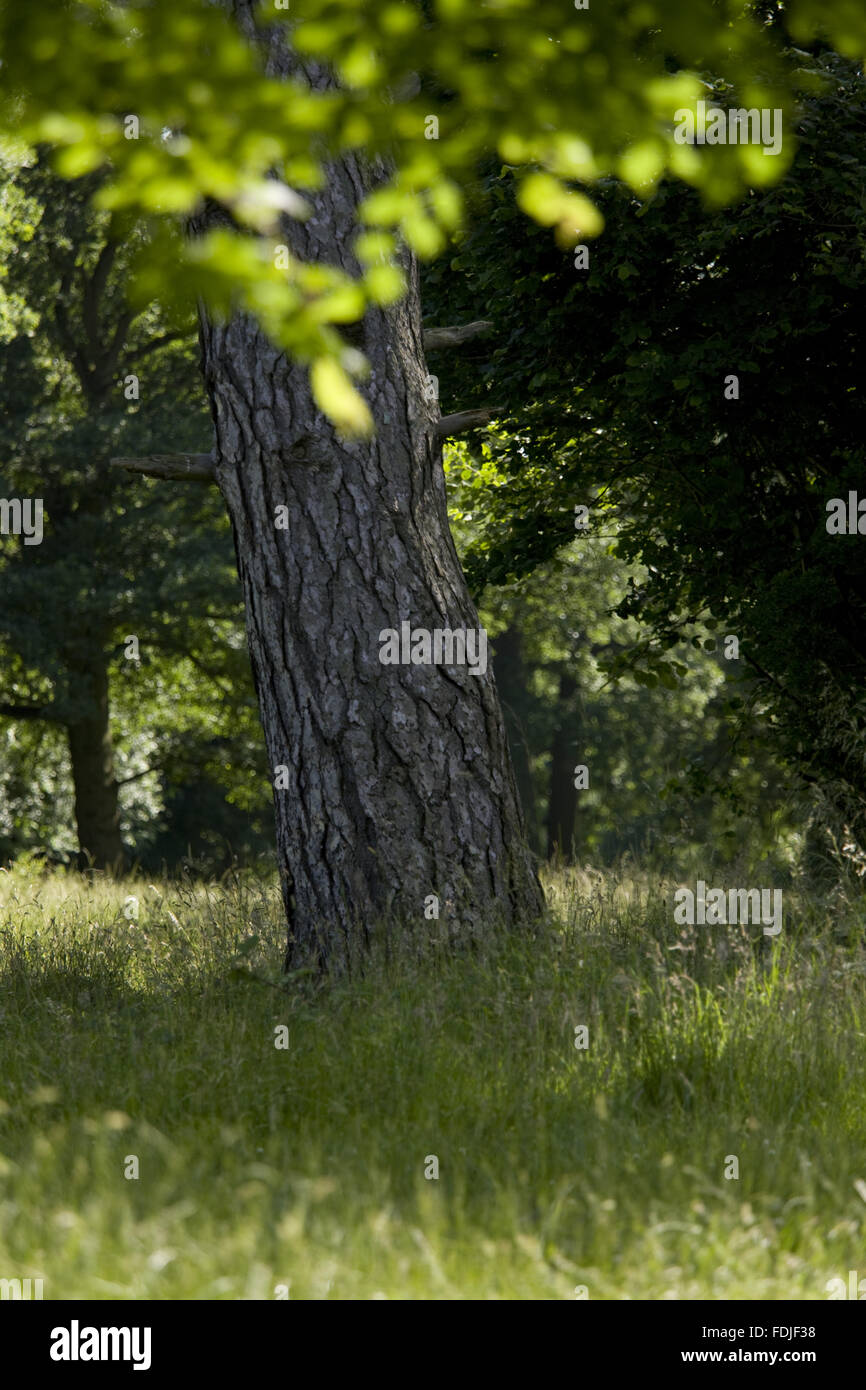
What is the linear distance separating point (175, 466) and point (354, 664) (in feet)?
5.42

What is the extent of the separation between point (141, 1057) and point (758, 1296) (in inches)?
89.5

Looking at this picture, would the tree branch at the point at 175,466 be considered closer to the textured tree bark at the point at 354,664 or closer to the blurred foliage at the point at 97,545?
the textured tree bark at the point at 354,664

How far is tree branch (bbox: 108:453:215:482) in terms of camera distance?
249 inches

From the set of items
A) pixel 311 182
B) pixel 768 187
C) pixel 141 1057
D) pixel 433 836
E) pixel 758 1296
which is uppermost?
pixel 768 187

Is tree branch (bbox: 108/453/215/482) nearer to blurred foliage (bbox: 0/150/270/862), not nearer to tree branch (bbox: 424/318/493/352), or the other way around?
tree branch (bbox: 424/318/493/352)

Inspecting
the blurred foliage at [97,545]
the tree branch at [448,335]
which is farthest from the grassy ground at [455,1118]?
the blurred foliage at [97,545]

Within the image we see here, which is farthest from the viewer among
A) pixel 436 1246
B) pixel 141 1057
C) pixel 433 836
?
pixel 433 836

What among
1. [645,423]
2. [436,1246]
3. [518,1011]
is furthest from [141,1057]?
[645,423]

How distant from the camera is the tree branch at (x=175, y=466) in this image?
20.8ft

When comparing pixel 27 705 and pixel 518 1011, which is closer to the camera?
pixel 518 1011

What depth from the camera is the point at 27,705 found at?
59.4 ft

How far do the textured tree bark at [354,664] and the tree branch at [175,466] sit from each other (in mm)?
456

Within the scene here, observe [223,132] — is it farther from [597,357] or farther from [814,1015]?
[597,357]

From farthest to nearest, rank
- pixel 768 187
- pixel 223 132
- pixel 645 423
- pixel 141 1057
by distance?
1. pixel 645 423
2. pixel 768 187
3. pixel 141 1057
4. pixel 223 132
